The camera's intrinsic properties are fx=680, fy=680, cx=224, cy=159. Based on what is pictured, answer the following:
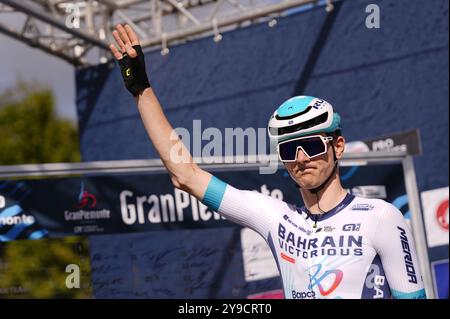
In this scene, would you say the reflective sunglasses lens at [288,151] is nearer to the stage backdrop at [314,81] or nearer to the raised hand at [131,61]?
the raised hand at [131,61]

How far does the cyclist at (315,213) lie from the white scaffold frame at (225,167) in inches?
135

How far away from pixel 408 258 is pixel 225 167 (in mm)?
4088

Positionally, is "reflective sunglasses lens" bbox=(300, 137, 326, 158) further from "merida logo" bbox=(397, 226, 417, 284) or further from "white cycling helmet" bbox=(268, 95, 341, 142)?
"merida logo" bbox=(397, 226, 417, 284)

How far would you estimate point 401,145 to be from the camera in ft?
34.3

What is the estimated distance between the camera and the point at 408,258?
9.37ft

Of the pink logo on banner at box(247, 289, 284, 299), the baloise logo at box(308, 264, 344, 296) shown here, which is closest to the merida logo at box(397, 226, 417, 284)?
the baloise logo at box(308, 264, 344, 296)

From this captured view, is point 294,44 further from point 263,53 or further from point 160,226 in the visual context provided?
point 160,226

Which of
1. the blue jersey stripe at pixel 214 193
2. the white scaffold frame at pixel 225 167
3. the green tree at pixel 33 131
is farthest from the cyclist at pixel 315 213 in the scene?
the green tree at pixel 33 131

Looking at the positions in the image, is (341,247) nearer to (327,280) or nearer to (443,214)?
(327,280)

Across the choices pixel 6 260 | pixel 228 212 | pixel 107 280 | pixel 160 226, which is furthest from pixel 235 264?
pixel 228 212

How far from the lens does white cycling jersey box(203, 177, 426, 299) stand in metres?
2.86

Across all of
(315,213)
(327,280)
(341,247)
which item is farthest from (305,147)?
(327,280)

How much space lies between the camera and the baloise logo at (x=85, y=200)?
639 centimetres
